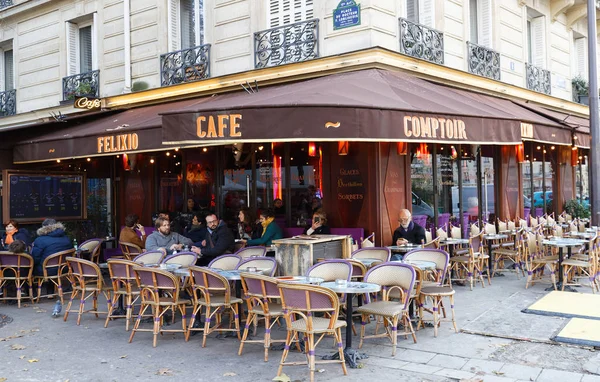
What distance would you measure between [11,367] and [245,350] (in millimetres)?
2304

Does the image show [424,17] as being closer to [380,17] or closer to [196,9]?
[380,17]

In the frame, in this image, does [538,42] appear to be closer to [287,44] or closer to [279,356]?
[287,44]

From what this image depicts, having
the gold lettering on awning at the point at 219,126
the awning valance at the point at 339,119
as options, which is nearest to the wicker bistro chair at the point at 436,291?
the awning valance at the point at 339,119

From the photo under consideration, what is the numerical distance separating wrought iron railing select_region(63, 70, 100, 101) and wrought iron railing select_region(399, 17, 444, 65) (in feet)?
23.8

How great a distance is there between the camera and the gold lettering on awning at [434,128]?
727 centimetres

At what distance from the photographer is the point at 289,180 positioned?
10508mm

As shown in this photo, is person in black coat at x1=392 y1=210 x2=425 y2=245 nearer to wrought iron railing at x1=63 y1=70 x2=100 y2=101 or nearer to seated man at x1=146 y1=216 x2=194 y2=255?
seated man at x1=146 y1=216 x2=194 y2=255

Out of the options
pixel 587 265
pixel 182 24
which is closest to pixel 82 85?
pixel 182 24

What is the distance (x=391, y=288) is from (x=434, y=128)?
7.84ft

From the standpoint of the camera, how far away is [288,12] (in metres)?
10.3

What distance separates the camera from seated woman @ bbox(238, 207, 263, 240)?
10.2 m

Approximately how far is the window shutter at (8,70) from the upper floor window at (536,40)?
13758 mm

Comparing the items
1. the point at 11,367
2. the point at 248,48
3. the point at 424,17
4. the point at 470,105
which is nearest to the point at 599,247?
the point at 470,105

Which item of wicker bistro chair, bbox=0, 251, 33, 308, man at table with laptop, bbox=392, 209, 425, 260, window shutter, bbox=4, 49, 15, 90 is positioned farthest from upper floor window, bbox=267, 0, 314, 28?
window shutter, bbox=4, 49, 15, 90
